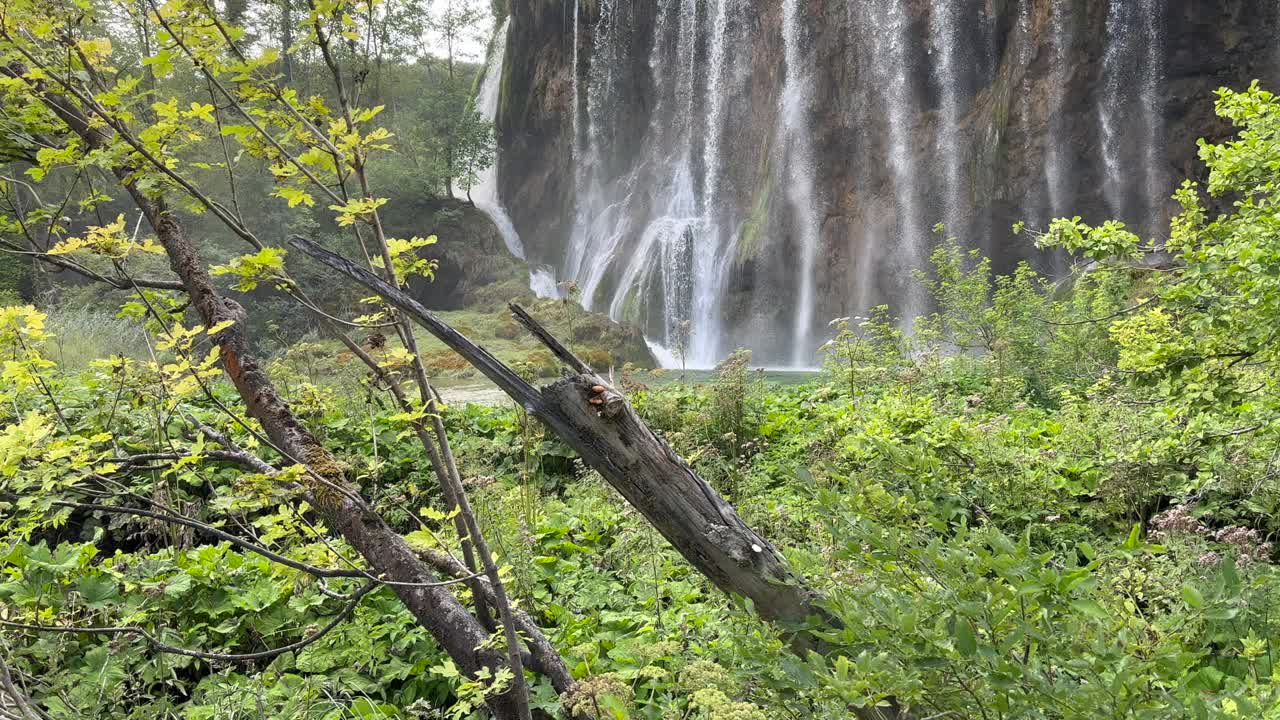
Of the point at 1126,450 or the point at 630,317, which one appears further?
the point at 630,317

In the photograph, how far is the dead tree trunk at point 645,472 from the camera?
150 cm

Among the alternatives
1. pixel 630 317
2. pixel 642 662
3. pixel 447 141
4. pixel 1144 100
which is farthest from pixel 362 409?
pixel 447 141

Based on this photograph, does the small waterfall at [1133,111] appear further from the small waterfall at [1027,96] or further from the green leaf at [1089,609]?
the green leaf at [1089,609]

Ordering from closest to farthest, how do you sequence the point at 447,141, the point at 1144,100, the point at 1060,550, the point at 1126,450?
the point at 1060,550, the point at 1126,450, the point at 1144,100, the point at 447,141

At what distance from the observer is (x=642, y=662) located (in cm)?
223

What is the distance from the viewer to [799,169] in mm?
18828

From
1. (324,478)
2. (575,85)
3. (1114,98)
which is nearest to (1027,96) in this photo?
(1114,98)

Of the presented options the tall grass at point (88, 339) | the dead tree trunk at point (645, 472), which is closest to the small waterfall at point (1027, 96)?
the dead tree trunk at point (645, 472)

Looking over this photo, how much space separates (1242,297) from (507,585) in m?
2.97

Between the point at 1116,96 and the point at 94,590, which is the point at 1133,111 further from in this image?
the point at 94,590

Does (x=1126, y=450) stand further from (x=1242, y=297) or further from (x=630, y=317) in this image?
(x=630, y=317)

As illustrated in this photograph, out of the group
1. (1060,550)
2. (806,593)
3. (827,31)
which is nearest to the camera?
(806,593)

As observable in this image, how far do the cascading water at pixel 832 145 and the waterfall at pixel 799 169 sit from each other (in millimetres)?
53

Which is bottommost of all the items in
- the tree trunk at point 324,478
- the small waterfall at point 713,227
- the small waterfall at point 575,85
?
the tree trunk at point 324,478
